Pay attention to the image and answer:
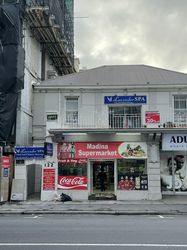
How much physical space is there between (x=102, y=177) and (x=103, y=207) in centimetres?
446

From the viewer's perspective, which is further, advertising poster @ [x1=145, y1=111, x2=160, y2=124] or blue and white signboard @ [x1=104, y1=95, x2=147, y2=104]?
blue and white signboard @ [x1=104, y1=95, x2=147, y2=104]

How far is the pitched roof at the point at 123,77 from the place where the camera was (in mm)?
24609

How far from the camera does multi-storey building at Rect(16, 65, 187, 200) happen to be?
20234 millimetres

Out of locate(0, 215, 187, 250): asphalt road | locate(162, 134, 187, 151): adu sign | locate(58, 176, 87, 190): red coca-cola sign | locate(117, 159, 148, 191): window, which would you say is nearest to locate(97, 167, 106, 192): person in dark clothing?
locate(117, 159, 148, 191): window

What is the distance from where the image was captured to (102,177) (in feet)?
69.2

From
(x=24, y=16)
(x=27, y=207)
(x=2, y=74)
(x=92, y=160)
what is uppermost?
(x=24, y=16)

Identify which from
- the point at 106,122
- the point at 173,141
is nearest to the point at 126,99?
the point at 106,122

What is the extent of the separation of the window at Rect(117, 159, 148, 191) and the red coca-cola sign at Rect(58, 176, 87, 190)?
2.08 m

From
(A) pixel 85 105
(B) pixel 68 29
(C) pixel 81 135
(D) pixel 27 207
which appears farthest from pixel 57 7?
(D) pixel 27 207

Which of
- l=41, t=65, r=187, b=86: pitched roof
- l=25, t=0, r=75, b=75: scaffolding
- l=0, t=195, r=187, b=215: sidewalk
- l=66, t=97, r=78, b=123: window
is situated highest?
l=25, t=0, r=75, b=75: scaffolding

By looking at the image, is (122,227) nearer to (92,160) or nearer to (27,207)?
(27,207)

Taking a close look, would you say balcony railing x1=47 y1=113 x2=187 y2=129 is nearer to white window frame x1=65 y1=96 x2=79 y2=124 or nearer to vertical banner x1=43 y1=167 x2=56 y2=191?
white window frame x1=65 y1=96 x2=79 y2=124

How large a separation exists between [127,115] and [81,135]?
4.89 metres

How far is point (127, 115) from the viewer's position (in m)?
24.4
